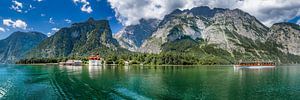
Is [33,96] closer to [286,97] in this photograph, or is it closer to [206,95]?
[206,95]

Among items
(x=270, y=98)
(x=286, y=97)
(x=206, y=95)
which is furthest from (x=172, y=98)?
(x=286, y=97)

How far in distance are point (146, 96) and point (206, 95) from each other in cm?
1117

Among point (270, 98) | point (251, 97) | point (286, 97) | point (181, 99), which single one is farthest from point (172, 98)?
point (286, 97)

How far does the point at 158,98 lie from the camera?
51.7 m

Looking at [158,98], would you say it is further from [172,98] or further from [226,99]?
[226,99]

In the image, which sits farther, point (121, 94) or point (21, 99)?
point (121, 94)

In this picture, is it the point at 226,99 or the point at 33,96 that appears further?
the point at 33,96

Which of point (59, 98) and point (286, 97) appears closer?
point (59, 98)

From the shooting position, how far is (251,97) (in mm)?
54062

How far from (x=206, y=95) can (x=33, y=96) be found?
1239 inches

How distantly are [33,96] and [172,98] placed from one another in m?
25.0

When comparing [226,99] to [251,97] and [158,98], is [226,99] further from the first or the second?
[158,98]

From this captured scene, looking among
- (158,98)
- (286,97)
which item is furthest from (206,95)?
(286,97)

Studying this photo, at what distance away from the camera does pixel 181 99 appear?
50.7 m
